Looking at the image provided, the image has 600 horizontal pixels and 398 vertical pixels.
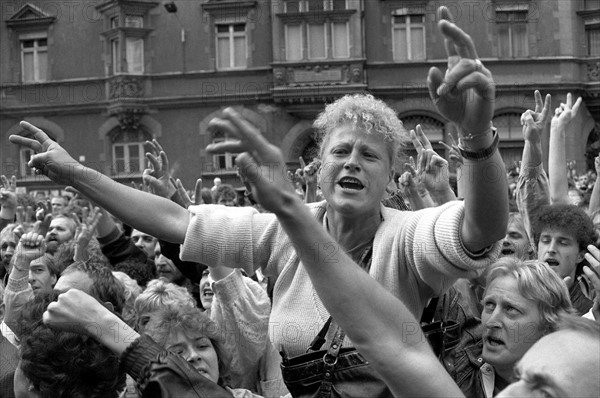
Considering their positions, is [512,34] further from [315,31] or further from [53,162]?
[53,162]

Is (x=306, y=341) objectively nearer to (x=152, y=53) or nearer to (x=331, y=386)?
(x=331, y=386)

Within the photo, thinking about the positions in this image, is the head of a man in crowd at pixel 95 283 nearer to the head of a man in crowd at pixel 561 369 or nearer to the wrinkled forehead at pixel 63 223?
the head of a man in crowd at pixel 561 369

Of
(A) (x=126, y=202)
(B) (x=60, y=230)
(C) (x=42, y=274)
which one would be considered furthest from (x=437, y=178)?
(B) (x=60, y=230)

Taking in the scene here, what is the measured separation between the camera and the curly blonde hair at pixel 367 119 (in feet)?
9.20

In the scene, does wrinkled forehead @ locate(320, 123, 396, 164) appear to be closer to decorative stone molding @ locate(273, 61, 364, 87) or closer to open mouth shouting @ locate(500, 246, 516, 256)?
open mouth shouting @ locate(500, 246, 516, 256)

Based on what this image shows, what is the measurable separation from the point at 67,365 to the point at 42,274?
3.09 m

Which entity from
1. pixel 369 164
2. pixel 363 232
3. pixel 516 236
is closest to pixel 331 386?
pixel 363 232

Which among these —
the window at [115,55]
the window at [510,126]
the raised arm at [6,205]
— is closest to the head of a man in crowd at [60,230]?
the raised arm at [6,205]

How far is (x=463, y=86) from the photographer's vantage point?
2160 mm

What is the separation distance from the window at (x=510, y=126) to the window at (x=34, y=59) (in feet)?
42.3

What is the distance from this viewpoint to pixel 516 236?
528 cm

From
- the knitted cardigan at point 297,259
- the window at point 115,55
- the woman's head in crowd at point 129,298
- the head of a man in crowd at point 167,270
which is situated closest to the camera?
the knitted cardigan at point 297,259

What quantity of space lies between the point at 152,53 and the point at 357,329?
2287cm

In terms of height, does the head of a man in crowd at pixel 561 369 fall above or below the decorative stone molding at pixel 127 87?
below
